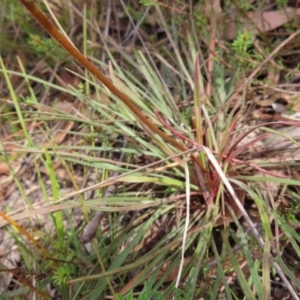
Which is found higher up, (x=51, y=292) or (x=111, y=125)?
(x=111, y=125)

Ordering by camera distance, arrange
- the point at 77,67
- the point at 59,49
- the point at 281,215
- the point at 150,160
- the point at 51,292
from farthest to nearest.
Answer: the point at 77,67, the point at 59,49, the point at 150,160, the point at 51,292, the point at 281,215

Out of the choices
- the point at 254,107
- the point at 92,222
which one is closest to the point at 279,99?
the point at 254,107

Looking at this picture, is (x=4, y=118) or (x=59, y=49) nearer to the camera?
(x=59, y=49)

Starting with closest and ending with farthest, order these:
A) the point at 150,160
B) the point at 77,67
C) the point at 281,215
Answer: the point at 281,215
the point at 150,160
the point at 77,67

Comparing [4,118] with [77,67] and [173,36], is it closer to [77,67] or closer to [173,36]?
[77,67]

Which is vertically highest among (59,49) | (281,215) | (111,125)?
(59,49)

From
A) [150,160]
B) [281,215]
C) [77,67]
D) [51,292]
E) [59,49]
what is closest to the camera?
[281,215]

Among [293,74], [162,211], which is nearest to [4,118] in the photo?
[162,211]

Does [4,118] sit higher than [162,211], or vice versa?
[4,118]

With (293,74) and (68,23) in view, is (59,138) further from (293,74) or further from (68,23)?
(293,74)
